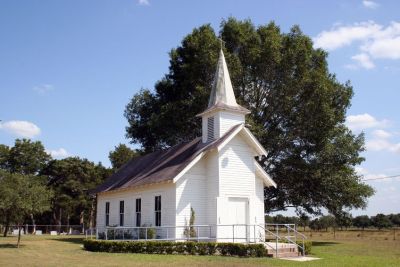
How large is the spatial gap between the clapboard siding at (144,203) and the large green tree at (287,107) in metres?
10.2

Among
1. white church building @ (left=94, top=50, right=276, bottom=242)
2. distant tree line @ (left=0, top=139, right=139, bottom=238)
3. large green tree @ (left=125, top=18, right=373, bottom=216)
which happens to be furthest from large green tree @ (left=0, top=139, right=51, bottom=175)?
white church building @ (left=94, top=50, right=276, bottom=242)

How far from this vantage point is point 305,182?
4078 cm

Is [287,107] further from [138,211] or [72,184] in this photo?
[72,184]

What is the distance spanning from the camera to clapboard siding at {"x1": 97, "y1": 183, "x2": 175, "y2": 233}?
88.5ft

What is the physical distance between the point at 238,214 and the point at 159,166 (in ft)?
22.5

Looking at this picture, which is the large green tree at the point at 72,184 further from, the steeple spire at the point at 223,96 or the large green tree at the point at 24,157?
the steeple spire at the point at 223,96

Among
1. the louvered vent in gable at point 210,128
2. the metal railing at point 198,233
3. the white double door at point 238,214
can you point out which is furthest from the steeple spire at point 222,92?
the metal railing at point 198,233

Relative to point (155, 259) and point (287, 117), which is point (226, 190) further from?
point (287, 117)

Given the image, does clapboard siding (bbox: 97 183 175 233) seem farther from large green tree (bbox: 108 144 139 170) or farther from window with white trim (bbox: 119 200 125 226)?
large green tree (bbox: 108 144 139 170)

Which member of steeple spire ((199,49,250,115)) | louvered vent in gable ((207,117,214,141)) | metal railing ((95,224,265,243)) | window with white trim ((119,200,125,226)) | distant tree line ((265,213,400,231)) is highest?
steeple spire ((199,49,250,115))

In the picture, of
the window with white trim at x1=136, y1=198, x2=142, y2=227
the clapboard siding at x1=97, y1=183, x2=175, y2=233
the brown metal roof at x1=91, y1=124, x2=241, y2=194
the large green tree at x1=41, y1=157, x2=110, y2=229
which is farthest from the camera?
the large green tree at x1=41, y1=157, x2=110, y2=229

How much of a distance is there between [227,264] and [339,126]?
26.4 meters

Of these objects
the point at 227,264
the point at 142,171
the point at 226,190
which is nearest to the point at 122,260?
the point at 227,264

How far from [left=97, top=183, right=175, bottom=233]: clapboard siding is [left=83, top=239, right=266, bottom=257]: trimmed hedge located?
3277 mm
